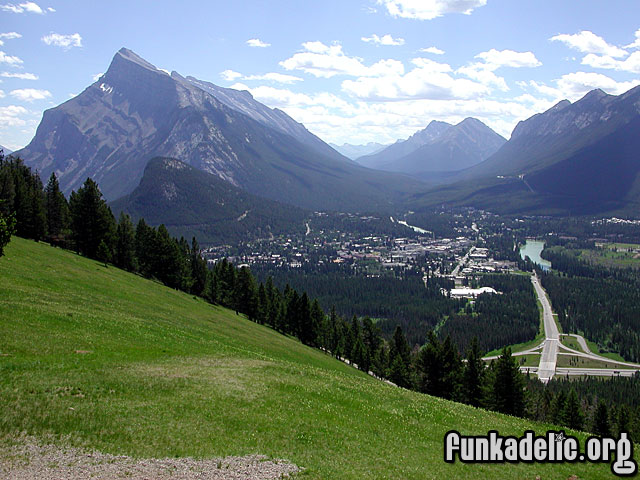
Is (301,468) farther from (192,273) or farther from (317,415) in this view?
(192,273)

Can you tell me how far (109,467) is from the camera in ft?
55.8

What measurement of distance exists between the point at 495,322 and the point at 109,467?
527 ft

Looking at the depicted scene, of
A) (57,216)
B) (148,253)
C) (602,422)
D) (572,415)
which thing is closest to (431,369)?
(572,415)

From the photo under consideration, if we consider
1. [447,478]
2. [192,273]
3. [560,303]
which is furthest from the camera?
[560,303]

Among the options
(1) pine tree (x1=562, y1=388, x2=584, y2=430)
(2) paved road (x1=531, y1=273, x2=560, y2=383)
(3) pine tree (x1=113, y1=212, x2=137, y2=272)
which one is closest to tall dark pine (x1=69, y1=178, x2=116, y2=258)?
(3) pine tree (x1=113, y1=212, x2=137, y2=272)

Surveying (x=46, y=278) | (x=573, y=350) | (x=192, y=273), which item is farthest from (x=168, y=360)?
(x=573, y=350)

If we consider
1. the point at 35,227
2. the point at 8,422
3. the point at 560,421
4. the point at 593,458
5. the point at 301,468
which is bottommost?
the point at 560,421

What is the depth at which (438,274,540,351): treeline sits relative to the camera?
144125 millimetres

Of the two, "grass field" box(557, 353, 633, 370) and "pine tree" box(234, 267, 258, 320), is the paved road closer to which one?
"grass field" box(557, 353, 633, 370)

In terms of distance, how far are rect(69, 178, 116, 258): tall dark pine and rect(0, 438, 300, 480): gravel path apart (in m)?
69.2

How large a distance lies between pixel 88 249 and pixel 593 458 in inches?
3178

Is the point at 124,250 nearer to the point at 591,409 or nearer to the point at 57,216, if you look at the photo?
the point at 57,216

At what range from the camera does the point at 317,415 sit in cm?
2597

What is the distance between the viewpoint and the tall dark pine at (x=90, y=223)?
8044 centimetres
